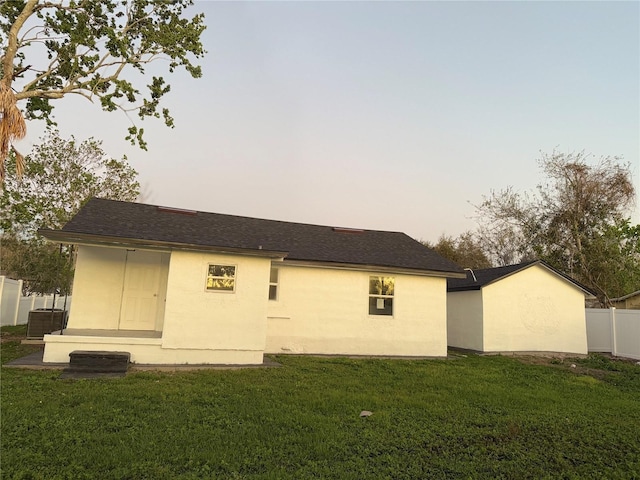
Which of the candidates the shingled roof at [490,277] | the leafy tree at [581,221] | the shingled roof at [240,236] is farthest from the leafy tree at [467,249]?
the shingled roof at [240,236]

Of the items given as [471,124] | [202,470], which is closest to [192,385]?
[202,470]

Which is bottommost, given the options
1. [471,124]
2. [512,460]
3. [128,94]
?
[512,460]

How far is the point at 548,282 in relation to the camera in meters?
15.5

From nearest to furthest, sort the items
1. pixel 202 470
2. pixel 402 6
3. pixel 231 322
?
pixel 202 470 → pixel 231 322 → pixel 402 6

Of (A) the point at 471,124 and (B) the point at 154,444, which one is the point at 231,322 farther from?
(A) the point at 471,124

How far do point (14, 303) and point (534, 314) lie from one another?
833 inches

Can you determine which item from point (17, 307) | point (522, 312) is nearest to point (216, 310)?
point (522, 312)

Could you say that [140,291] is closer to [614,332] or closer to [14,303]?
[14,303]

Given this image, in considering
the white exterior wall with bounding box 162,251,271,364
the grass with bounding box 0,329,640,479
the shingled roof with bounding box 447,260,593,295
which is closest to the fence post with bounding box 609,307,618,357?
the shingled roof with bounding box 447,260,593,295

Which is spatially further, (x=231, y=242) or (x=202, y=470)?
(x=231, y=242)

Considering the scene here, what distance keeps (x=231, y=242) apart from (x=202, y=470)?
272 inches

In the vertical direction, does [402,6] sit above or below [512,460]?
above

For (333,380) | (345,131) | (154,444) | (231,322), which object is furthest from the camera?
(345,131)

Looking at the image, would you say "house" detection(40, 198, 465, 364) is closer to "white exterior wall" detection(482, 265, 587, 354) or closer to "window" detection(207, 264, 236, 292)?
"window" detection(207, 264, 236, 292)
